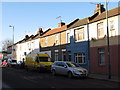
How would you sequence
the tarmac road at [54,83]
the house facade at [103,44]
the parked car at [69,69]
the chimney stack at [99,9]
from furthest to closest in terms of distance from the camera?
the chimney stack at [99,9] < the house facade at [103,44] < the parked car at [69,69] < the tarmac road at [54,83]

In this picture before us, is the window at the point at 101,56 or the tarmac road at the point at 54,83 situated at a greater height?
the window at the point at 101,56

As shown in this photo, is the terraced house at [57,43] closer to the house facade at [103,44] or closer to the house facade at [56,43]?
the house facade at [56,43]

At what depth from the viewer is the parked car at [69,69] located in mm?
19438

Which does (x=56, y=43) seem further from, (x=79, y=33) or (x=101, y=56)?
(x=101, y=56)

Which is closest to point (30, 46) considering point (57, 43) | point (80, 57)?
point (57, 43)

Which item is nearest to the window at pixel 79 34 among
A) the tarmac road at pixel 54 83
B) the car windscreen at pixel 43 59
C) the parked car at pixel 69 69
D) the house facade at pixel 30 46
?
the car windscreen at pixel 43 59

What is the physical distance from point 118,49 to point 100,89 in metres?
10.2

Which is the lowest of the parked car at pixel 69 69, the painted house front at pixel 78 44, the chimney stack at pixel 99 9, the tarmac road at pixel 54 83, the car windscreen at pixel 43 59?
the tarmac road at pixel 54 83

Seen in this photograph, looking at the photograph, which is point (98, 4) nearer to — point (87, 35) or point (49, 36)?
point (87, 35)

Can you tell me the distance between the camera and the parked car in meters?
19.4

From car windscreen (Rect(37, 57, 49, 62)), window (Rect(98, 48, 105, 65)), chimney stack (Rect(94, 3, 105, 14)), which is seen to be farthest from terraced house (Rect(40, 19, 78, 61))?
window (Rect(98, 48, 105, 65))

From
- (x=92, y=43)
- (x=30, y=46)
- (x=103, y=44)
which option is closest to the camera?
(x=103, y=44)

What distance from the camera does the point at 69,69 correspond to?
20.0m

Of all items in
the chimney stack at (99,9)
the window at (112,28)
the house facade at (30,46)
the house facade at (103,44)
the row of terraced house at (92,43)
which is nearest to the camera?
the house facade at (103,44)
